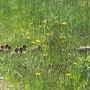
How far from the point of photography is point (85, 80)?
7.69 m

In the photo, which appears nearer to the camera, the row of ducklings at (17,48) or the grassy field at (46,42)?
the grassy field at (46,42)

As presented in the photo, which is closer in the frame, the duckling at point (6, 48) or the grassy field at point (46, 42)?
the grassy field at point (46, 42)

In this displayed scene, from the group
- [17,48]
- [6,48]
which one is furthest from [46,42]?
[6,48]

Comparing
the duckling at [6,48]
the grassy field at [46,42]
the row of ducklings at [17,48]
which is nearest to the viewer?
the grassy field at [46,42]

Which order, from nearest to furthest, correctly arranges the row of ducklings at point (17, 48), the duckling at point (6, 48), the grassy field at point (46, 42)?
the grassy field at point (46, 42)
the row of ducklings at point (17, 48)
the duckling at point (6, 48)

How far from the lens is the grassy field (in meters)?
7.79

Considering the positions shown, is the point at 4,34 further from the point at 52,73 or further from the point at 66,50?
the point at 52,73

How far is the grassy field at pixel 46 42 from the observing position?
7793 millimetres

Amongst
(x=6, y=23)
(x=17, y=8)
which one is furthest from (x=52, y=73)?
(x=17, y=8)

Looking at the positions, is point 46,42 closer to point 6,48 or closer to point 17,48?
point 17,48

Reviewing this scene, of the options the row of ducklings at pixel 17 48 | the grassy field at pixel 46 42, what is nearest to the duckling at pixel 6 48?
the row of ducklings at pixel 17 48

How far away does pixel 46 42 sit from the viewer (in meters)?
9.59

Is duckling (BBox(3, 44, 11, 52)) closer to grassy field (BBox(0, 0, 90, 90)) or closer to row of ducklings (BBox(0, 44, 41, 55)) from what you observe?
row of ducklings (BBox(0, 44, 41, 55))

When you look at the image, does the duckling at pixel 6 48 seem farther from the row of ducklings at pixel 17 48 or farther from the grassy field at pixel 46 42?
the grassy field at pixel 46 42
